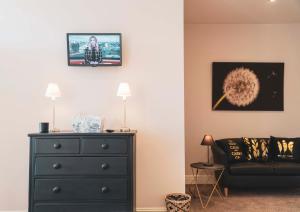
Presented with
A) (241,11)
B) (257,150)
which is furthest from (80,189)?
(241,11)

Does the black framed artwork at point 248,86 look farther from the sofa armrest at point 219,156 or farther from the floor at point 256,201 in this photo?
the floor at point 256,201

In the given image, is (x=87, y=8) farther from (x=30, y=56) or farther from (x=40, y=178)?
(x=40, y=178)

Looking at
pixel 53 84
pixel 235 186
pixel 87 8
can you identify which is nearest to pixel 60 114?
pixel 53 84

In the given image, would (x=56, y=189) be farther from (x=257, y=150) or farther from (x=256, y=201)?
(x=257, y=150)

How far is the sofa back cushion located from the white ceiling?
2.13m

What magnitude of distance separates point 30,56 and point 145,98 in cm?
152

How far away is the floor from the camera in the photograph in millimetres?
3330

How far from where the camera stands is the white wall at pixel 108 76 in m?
3.17

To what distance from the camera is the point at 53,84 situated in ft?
9.73

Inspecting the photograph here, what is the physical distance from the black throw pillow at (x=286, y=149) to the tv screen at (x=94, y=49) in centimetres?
296

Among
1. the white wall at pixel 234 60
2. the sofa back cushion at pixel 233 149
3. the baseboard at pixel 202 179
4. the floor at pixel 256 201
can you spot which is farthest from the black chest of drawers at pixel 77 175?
the white wall at pixel 234 60

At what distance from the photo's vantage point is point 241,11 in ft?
13.8

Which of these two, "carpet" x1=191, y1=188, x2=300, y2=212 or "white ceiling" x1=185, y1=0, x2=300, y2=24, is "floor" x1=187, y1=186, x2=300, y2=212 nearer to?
"carpet" x1=191, y1=188, x2=300, y2=212

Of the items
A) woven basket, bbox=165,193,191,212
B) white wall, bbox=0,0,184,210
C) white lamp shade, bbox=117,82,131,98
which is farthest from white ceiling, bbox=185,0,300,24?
woven basket, bbox=165,193,191,212
